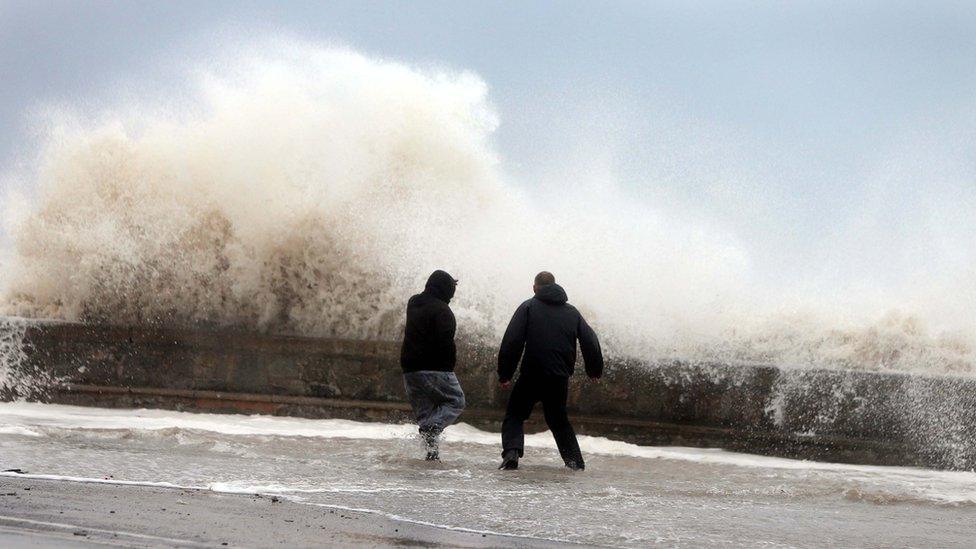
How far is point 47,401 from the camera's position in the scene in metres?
12.1

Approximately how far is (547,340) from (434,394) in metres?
0.98

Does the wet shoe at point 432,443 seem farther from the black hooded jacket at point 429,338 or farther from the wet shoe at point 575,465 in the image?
the wet shoe at point 575,465

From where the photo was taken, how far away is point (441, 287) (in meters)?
9.74

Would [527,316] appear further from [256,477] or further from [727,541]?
[727,541]

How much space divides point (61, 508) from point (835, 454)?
7435 millimetres

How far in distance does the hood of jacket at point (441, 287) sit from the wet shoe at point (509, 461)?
1.38 metres

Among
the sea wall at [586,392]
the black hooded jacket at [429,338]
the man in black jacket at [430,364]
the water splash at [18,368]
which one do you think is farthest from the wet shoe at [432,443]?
the water splash at [18,368]

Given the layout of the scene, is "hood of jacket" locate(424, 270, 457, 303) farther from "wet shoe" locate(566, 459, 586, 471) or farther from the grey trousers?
"wet shoe" locate(566, 459, 586, 471)

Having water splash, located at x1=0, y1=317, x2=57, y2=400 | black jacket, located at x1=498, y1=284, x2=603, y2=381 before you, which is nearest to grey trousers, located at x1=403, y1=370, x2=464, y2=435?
black jacket, located at x1=498, y1=284, x2=603, y2=381

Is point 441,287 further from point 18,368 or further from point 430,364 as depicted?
point 18,368

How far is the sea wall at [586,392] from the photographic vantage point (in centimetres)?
1102

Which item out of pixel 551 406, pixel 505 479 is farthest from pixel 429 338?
pixel 505 479

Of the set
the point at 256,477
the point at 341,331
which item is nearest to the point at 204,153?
the point at 341,331

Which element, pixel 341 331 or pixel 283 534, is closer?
pixel 283 534
